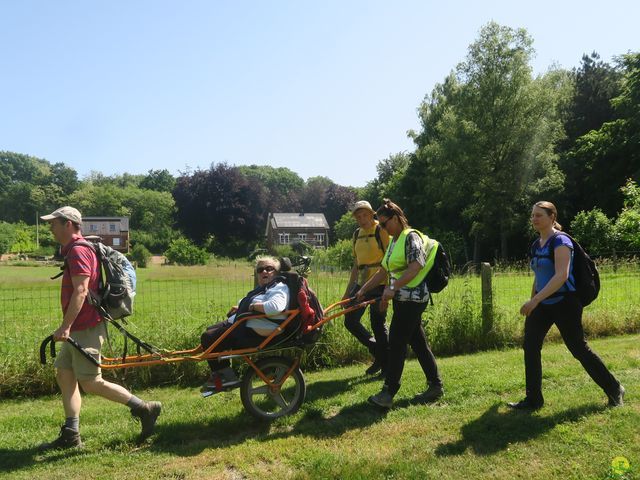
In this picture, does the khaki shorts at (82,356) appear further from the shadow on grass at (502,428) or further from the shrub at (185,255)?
the shrub at (185,255)

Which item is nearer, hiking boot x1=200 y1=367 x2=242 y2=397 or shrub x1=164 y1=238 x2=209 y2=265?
hiking boot x1=200 y1=367 x2=242 y2=397

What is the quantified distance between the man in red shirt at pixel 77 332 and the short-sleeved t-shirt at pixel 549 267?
138 inches

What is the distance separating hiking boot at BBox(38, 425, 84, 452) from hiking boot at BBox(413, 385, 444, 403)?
10.1ft

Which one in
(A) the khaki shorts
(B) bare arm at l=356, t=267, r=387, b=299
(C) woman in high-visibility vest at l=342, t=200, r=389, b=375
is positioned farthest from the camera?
(C) woman in high-visibility vest at l=342, t=200, r=389, b=375

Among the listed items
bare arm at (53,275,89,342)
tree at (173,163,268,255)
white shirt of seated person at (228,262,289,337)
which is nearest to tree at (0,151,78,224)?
tree at (173,163,268,255)

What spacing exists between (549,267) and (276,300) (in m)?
2.38

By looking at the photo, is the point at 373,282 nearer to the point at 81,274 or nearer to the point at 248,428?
the point at 248,428

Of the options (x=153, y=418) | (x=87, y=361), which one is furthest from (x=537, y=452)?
(x=87, y=361)

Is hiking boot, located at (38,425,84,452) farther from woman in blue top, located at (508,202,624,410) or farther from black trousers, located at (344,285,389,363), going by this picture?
woman in blue top, located at (508,202,624,410)

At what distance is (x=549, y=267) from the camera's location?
468 cm

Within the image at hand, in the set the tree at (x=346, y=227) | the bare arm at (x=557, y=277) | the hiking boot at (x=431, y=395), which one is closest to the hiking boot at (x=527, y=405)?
the hiking boot at (x=431, y=395)

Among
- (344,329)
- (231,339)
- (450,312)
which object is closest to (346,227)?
(450,312)

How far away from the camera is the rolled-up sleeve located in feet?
15.1

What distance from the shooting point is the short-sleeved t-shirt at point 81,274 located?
4.22 m
